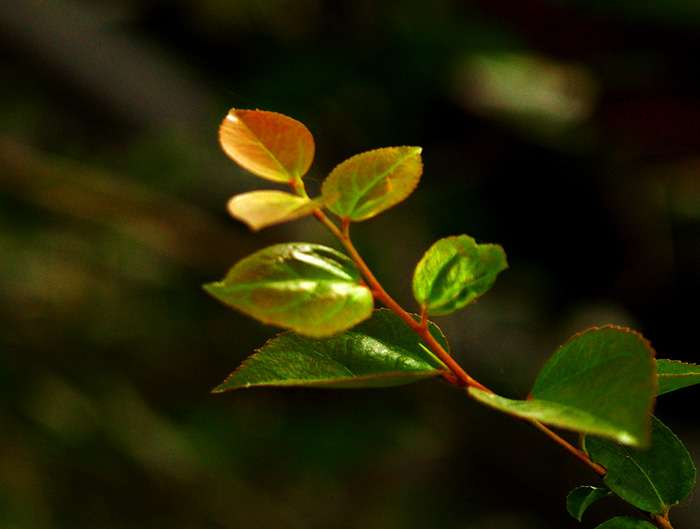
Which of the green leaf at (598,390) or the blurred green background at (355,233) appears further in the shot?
the blurred green background at (355,233)

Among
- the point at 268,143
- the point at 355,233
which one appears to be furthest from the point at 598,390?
the point at 355,233

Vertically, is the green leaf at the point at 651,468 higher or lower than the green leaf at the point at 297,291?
lower

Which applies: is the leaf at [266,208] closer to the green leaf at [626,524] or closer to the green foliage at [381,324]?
the green foliage at [381,324]

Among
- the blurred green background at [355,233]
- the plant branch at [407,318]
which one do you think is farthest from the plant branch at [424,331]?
the blurred green background at [355,233]

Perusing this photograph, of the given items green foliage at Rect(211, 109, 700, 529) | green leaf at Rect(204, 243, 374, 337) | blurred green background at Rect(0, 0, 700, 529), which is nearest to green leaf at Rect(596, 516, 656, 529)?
green foliage at Rect(211, 109, 700, 529)

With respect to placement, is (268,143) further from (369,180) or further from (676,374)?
(676,374)

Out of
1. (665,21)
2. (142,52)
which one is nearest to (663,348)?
(665,21)
